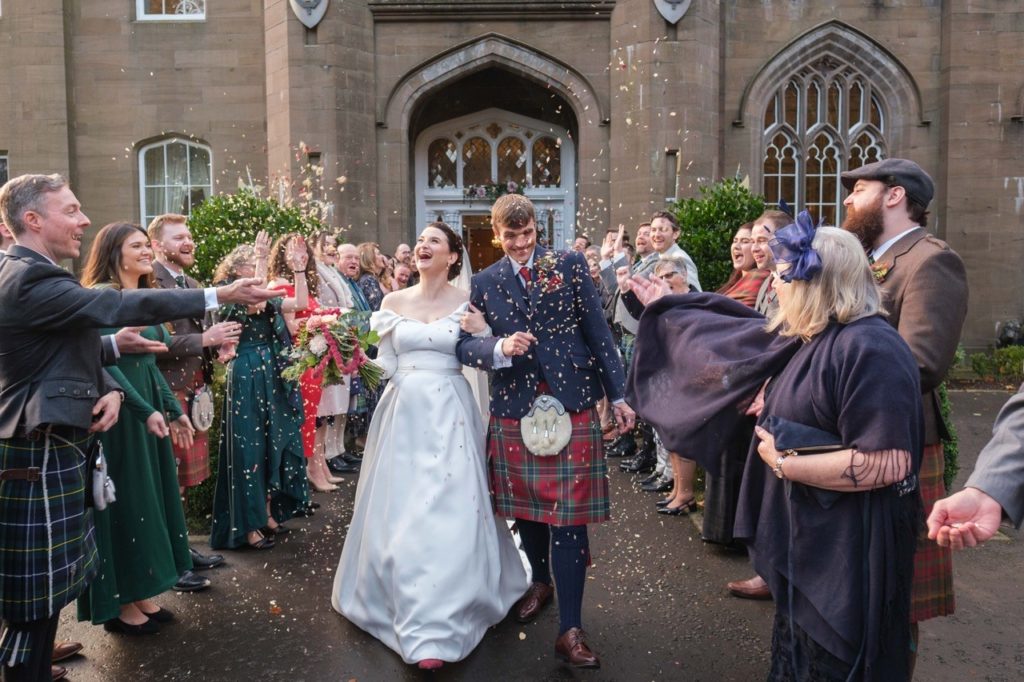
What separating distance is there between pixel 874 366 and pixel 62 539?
11.0 feet

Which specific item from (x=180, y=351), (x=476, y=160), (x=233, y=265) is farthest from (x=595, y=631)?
(x=476, y=160)

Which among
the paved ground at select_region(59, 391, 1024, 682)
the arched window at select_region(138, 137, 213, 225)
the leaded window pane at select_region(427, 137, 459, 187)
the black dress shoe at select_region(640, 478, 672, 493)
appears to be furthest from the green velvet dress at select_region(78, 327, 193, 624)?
the leaded window pane at select_region(427, 137, 459, 187)

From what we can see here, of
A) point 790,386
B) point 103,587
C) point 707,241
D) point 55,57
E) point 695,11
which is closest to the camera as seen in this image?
point 790,386

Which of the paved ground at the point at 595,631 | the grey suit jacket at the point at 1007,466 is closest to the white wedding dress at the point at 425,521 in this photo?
the paved ground at the point at 595,631

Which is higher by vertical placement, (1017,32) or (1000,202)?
(1017,32)

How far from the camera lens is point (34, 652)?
11.0 ft

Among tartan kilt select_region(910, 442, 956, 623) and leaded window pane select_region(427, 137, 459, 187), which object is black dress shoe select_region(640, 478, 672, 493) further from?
leaded window pane select_region(427, 137, 459, 187)

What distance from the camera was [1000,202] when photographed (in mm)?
14703

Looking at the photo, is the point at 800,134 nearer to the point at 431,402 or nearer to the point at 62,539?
the point at 431,402

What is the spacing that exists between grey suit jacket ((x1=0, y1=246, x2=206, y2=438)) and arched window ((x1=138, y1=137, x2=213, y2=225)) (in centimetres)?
1263

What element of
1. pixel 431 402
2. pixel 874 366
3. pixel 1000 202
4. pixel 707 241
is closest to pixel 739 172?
pixel 1000 202

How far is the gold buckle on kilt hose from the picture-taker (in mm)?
4031

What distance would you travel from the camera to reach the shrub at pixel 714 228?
9734 mm

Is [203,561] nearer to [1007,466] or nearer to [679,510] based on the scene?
[679,510]
